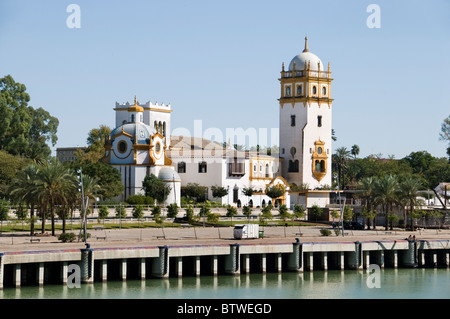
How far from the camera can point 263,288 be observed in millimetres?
69938

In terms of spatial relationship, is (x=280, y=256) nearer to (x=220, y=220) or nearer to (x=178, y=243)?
(x=178, y=243)

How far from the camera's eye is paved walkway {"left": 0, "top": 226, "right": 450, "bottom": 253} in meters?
75.9

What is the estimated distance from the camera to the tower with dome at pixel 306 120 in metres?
146

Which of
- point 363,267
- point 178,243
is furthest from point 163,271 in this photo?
point 363,267

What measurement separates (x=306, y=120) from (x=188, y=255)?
75.1 meters

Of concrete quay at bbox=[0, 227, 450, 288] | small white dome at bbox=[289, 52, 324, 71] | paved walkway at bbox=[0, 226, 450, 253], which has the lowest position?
concrete quay at bbox=[0, 227, 450, 288]

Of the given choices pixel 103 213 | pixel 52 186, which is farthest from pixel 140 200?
pixel 52 186

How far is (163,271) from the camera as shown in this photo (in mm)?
72688

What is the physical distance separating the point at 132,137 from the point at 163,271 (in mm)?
61936

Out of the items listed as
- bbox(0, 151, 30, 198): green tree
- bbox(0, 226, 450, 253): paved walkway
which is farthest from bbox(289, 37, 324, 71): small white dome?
bbox(0, 151, 30, 198): green tree

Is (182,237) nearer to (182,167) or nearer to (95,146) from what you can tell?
(182,167)

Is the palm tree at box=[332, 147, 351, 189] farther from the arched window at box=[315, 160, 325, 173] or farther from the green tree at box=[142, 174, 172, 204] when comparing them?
the green tree at box=[142, 174, 172, 204]

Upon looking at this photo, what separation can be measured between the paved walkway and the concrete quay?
0.26 ft
